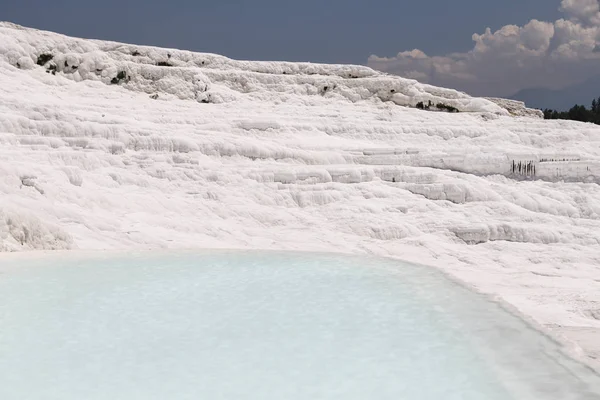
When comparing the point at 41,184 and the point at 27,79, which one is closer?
the point at 41,184

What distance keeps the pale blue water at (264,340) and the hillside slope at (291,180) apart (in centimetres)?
A: 99

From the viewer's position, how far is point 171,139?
16.5m

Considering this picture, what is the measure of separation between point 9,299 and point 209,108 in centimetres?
1687

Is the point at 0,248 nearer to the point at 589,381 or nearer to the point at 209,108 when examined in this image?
the point at 589,381

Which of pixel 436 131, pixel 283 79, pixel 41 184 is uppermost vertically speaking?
pixel 283 79

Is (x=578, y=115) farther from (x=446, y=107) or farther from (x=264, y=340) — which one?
(x=264, y=340)

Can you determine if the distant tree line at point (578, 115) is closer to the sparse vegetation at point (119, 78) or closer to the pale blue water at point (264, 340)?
the sparse vegetation at point (119, 78)

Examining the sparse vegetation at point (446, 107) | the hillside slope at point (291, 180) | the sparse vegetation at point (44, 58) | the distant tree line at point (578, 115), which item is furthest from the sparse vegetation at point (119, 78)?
the distant tree line at point (578, 115)

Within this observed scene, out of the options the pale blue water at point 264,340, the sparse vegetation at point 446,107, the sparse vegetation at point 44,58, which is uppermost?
the sparse vegetation at point 44,58

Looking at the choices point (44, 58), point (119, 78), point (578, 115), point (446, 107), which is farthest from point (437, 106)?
point (578, 115)

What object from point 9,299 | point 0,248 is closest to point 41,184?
point 0,248

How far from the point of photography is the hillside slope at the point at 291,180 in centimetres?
1130

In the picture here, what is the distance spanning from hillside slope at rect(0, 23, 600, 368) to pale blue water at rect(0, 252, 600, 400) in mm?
989

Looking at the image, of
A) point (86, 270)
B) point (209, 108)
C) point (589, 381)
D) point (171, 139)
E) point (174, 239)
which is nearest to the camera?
point (589, 381)
